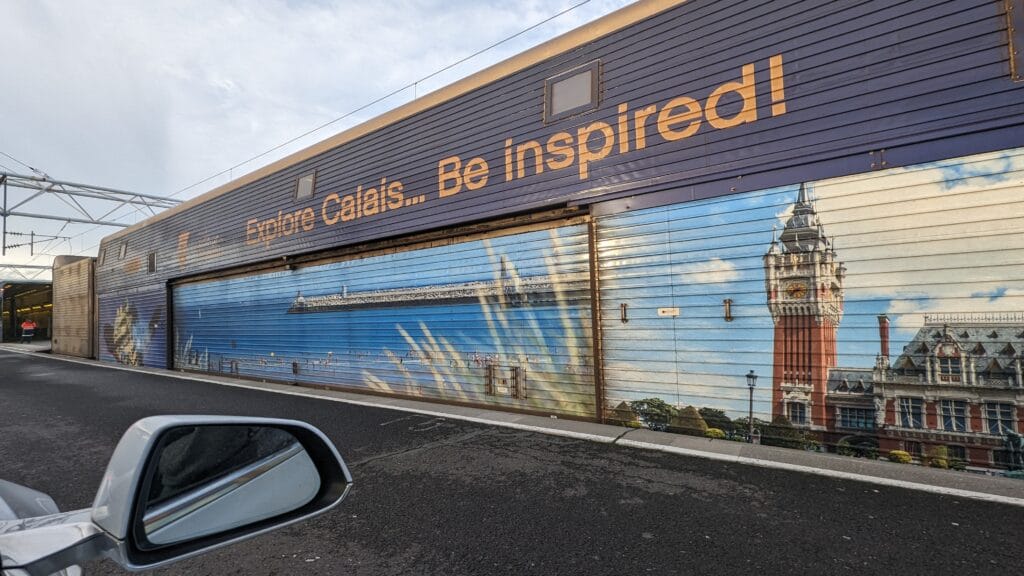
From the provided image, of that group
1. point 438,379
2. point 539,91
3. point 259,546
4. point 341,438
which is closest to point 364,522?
point 259,546

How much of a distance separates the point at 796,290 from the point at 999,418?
189 centimetres

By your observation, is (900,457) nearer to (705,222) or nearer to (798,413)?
(798,413)

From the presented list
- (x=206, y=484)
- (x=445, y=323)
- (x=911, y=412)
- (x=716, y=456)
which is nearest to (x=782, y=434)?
(x=716, y=456)

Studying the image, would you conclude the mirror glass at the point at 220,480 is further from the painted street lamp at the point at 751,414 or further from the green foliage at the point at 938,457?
the green foliage at the point at 938,457

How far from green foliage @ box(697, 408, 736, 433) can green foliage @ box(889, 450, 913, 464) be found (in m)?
1.39

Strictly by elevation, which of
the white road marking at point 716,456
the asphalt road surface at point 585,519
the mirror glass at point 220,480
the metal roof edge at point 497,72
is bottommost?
the white road marking at point 716,456

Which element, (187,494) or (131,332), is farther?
(131,332)

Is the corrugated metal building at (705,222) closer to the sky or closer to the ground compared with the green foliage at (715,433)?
closer to the sky

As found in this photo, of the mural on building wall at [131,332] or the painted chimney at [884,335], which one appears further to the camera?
the mural on building wall at [131,332]

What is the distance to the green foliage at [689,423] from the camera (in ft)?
17.5

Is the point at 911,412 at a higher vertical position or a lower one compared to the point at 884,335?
lower

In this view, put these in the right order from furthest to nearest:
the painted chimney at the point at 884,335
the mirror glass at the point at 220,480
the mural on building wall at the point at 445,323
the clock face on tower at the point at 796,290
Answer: the mural on building wall at the point at 445,323 → the clock face on tower at the point at 796,290 → the painted chimney at the point at 884,335 → the mirror glass at the point at 220,480

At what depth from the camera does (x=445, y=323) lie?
308 inches

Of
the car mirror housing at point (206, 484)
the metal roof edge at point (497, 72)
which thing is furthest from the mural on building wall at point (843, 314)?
the car mirror housing at point (206, 484)
